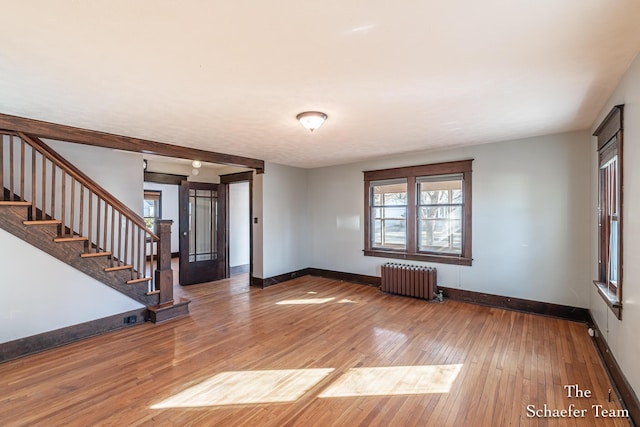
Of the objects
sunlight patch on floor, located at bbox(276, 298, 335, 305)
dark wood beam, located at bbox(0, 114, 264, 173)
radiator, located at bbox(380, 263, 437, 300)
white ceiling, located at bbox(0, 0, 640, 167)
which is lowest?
sunlight patch on floor, located at bbox(276, 298, 335, 305)

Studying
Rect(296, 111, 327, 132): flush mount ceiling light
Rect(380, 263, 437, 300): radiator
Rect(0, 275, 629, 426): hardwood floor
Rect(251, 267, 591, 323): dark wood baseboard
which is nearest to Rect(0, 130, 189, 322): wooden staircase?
Rect(0, 275, 629, 426): hardwood floor

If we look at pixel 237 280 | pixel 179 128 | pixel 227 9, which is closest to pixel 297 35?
pixel 227 9

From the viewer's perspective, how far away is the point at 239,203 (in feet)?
24.7

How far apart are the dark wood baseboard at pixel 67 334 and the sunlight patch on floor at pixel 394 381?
2976 mm

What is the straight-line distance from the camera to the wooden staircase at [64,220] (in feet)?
10.6

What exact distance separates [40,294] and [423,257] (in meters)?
5.38

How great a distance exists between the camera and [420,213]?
5.39 meters

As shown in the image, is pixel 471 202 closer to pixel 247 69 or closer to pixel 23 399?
pixel 247 69

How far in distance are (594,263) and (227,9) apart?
15.5 feet

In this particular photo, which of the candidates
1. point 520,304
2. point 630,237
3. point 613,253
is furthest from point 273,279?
point 630,237

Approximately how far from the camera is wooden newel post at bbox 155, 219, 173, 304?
13.9ft

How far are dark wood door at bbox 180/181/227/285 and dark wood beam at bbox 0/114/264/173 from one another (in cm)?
161

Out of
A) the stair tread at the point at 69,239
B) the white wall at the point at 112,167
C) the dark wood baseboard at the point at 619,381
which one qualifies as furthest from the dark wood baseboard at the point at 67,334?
the dark wood baseboard at the point at 619,381

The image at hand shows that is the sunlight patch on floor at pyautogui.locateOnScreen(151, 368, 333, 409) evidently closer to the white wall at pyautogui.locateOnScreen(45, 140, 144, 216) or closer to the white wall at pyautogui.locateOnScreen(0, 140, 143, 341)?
the white wall at pyautogui.locateOnScreen(0, 140, 143, 341)
